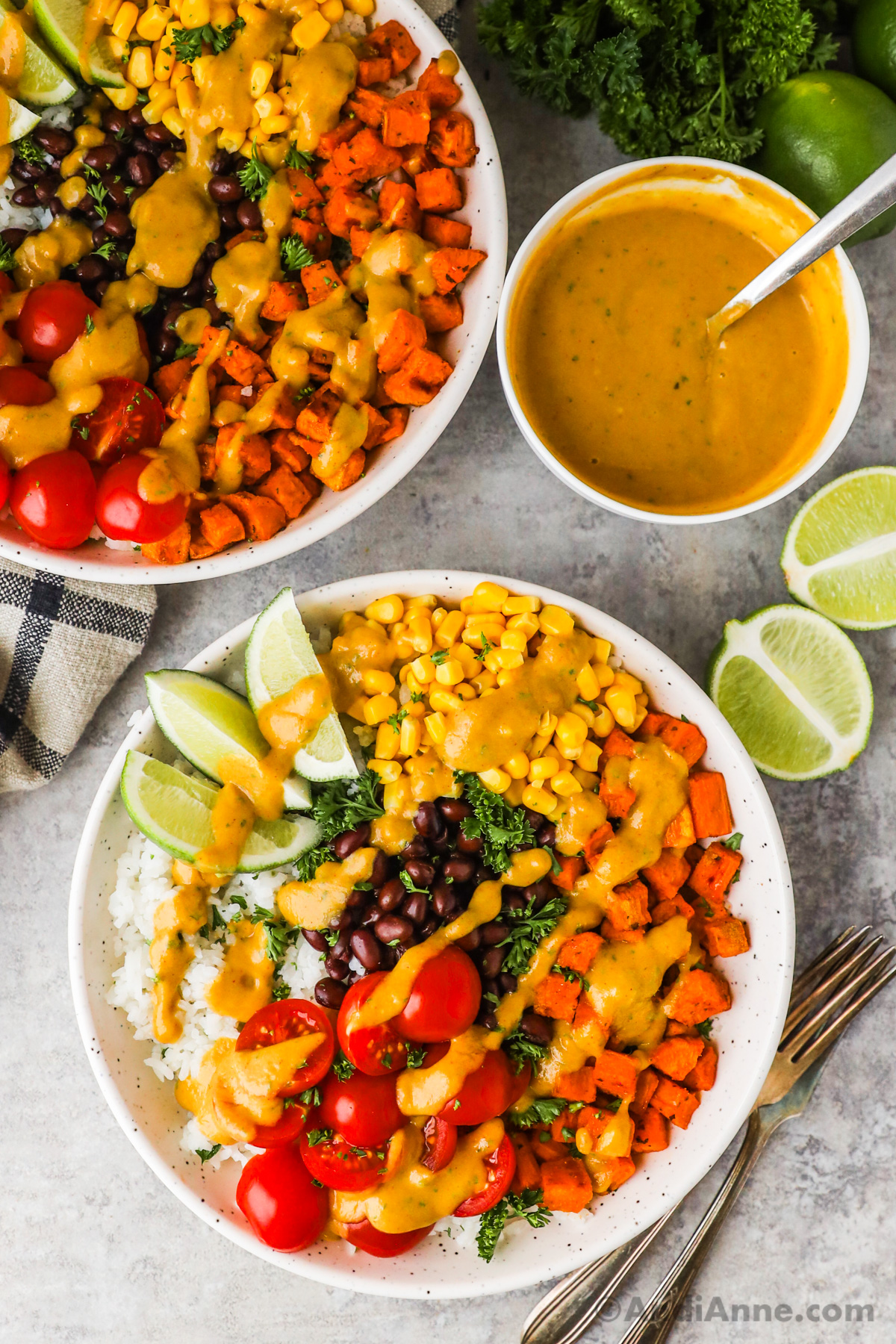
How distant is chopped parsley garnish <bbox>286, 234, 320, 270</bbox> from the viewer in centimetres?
253

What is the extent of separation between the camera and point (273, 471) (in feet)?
8.46

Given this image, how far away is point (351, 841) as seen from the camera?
8.34 feet

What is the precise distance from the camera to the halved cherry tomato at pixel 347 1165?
244cm

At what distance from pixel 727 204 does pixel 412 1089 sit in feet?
7.72

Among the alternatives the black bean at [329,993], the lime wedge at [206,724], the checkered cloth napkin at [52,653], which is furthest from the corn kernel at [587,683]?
the checkered cloth napkin at [52,653]

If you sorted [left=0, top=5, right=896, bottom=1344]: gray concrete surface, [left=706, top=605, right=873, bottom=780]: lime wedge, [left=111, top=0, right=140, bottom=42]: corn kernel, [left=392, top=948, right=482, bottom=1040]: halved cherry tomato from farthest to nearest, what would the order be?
[left=0, top=5, right=896, bottom=1344]: gray concrete surface
[left=706, top=605, right=873, bottom=780]: lime wedge
[left=111, top=0, right=140, bottom=42]: corn kernel
[left=392, top=948, right=482, bottom=1040]: halved cherry tomato

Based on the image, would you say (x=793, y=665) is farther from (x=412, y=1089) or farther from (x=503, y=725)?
(x=412, y=1089)

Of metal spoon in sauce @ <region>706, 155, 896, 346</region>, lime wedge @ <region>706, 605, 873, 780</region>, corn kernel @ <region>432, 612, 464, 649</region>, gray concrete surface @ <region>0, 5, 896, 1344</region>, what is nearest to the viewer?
metal spoon in sauce @ <region>706, 155, 896, 346</region>

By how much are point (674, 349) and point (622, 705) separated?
0.90 metres

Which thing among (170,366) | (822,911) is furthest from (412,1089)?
(170,366)

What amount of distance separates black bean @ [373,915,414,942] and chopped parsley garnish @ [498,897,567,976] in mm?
245

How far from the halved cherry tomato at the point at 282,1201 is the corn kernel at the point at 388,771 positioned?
0.97 metres

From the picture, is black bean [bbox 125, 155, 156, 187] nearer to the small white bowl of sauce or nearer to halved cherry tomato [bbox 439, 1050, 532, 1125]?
the small white bowl of sauce

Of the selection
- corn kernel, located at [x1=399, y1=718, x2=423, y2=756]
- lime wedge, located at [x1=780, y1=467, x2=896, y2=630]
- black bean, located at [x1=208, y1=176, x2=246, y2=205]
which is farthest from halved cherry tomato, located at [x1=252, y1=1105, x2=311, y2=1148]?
black bean, located at [x1=208, y1=176, x2=246, y2=205]
